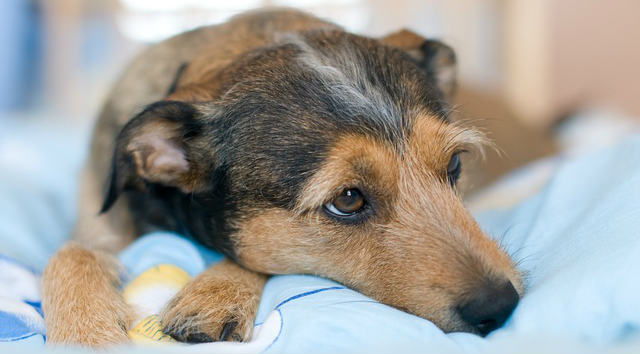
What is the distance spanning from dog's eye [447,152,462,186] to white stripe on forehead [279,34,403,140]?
0.27 metres

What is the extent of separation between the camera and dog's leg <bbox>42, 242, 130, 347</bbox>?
6.00ft

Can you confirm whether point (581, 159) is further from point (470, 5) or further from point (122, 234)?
point (470, 5)

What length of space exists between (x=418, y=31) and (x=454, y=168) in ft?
15.0

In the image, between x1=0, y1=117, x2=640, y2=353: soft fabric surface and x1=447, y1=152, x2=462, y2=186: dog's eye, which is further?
x1=447, y1=152, x2=462, y2=186: dog's eye

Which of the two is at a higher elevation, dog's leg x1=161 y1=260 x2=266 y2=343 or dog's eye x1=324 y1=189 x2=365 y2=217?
dog's eye x1=324 y1=189 x2=365 y2=217

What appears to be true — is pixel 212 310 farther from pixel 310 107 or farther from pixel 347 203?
pixel 310 107

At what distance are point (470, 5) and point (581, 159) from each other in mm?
4843

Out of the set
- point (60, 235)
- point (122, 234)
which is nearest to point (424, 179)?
point (122, 234)

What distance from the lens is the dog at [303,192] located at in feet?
6.04

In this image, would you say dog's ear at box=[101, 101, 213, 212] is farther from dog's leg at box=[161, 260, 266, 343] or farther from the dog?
dog's leg at box=[161, 260, 266, 343]

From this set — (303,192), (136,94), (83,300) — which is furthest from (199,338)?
(136,94)

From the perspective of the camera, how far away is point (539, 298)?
1666 millimetres

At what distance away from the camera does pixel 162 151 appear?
233 centimetres

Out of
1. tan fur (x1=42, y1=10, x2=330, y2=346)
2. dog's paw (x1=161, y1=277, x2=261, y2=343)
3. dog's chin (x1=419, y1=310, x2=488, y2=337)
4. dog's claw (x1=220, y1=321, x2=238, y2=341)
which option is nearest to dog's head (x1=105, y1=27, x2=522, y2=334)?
dog's chin (x1=419, y1=310, x2=488, y2=337)
